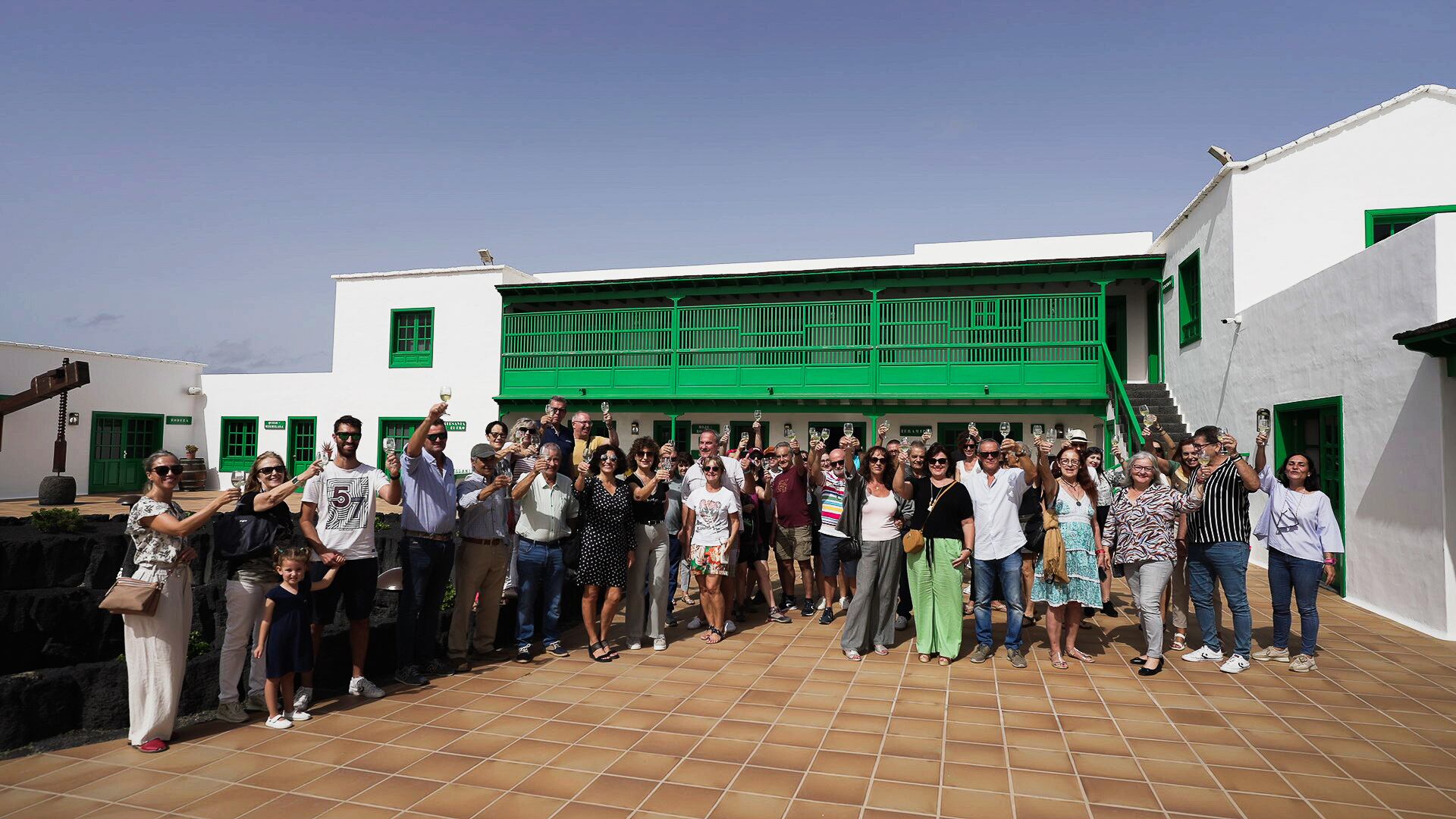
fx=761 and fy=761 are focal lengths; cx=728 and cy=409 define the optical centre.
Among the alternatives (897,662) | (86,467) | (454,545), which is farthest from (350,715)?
(86,467)

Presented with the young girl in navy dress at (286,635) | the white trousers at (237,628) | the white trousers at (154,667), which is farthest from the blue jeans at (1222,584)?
the white trousers at (154,667)

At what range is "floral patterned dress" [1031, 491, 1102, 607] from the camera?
567cm

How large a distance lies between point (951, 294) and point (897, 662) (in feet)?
37.2

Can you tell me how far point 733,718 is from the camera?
4.56 metres

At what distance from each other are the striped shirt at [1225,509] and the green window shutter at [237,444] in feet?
73.3

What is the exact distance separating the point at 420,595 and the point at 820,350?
1171cm

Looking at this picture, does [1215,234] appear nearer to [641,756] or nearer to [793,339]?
[793,339]

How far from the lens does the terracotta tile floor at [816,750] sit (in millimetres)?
3434

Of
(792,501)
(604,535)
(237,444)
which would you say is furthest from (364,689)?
(237,444)

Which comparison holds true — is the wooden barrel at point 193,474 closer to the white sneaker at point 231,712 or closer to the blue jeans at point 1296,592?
the white sneaker at point 231,712

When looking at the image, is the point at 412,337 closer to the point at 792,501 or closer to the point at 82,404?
the point at 82,404

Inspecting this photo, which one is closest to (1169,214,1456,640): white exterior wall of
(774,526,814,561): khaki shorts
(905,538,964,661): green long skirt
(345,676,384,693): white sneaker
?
(905,538,964,661): green long skirt

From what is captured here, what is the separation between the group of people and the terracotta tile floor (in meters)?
0.34

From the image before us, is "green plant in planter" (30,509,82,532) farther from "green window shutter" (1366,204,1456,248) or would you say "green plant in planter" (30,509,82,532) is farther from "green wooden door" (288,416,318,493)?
"green window shutter" (1366,204,1456,248)
